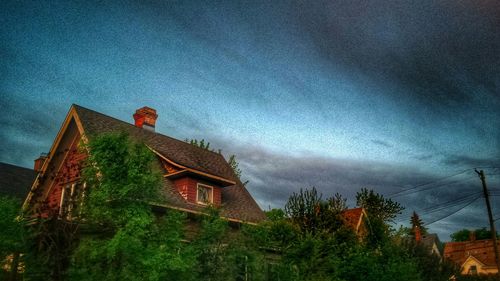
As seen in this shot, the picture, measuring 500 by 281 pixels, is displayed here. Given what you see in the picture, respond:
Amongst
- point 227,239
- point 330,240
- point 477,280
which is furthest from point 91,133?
point 477,280

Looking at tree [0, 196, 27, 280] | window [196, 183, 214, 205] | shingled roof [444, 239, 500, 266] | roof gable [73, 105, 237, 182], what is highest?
roof gable [73, 105, 237, 182]

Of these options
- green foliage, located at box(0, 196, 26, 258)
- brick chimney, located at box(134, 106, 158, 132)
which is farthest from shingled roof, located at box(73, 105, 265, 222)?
green foliage, located at box(0, 196, 26, 258)

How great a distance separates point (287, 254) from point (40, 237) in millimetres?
9340

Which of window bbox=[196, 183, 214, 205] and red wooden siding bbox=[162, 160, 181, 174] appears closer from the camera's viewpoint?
red wooden siding bbox=[162, 160, 181, 174]

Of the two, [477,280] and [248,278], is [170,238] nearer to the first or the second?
[248,278]

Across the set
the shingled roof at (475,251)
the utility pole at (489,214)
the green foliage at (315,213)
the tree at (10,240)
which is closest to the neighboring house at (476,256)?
the shingled roof at (475,251)

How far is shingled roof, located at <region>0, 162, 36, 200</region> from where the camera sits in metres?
24.9

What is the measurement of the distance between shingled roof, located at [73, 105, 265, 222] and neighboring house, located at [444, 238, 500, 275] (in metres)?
53.1

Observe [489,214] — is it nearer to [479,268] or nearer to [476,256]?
[479,268]

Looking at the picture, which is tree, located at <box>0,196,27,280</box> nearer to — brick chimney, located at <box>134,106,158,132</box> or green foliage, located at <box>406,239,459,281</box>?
brick chimney, located at <box>134,106,158,132</box>

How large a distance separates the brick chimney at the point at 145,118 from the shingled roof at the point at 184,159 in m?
1.70

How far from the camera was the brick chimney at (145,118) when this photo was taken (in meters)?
25.5

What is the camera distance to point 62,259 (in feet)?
33.3

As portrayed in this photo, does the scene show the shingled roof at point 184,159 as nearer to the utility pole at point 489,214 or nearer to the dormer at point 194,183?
the dormer at point 194,183
